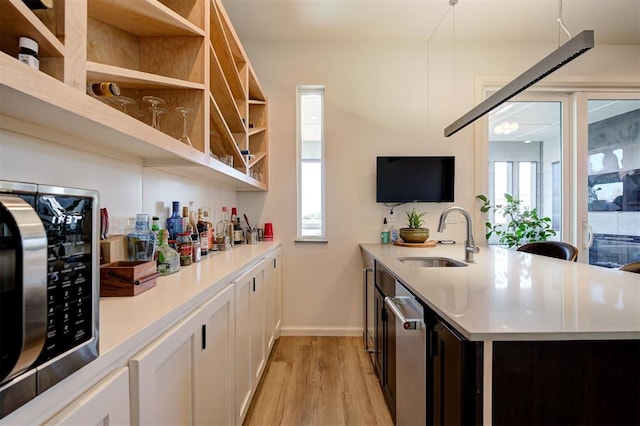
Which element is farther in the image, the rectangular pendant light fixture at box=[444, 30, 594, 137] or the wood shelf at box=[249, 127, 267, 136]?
the wood shelf at box=[249, 127, 267, 136]

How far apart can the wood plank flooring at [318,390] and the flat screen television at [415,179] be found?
1459 millimetres

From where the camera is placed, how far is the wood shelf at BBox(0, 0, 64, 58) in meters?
0.58

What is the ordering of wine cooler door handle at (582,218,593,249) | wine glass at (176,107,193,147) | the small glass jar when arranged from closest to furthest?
wine glass at (176,107,193,147) < the small glass jar < wine cooler door handle at (582,218,593,249)

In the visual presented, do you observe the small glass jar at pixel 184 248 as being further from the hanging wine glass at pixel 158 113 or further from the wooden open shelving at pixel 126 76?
the hanging wine glass at pixel 158 113

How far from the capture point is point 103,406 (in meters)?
0.58

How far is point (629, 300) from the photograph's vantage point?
101 cm

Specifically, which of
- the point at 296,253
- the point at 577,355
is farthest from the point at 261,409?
the point at 577,355

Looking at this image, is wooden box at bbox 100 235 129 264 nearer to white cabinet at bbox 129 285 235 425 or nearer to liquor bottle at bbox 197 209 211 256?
white cabinet at bbox 129 285 235 425

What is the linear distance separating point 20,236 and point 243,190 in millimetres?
2584

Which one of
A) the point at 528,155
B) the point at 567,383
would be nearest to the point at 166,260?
the point at 567,383

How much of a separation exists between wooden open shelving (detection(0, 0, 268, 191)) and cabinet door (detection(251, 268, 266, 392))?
2.34 feet

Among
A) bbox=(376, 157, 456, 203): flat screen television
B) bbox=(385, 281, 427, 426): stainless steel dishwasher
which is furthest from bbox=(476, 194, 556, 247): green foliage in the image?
bbox=(385, 281, 427, 426): stainless steel dishwasher

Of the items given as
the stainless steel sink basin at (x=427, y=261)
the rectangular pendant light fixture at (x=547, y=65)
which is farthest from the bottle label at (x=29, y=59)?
the stainless steel sink basin at (x=427, y=261)

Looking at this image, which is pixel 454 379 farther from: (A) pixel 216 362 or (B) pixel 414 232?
(B) pixel 414 232
